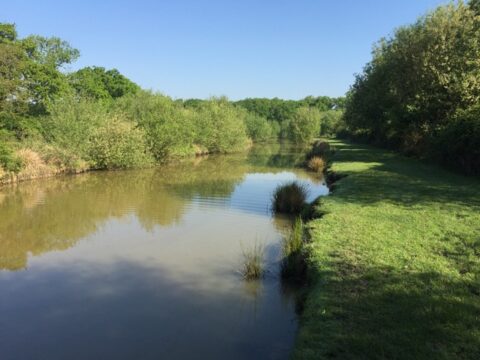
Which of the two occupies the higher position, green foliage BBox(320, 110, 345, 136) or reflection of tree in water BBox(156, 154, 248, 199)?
green foliage BBox(320, 110, 345, 136)

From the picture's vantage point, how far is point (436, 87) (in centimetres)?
2347

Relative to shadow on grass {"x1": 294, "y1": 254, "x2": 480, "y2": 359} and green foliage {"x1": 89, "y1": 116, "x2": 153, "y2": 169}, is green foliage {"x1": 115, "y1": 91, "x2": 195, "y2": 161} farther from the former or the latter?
shadow on grass {"x1": 294, "y1": 254, "x2": 480, "y2": 359}

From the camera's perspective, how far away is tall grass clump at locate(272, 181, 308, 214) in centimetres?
1453

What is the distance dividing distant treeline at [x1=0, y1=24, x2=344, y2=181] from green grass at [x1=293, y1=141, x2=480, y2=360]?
63.6 ft

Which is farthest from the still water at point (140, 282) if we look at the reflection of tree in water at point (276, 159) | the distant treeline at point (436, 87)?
the reflection of tree in water at point (276, 159)

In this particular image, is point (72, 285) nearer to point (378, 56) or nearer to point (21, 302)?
point (21, 302)

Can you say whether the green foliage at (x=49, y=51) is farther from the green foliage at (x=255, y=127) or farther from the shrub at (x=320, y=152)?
the green foliage at (x=255, y=127)

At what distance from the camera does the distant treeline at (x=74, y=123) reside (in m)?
25.9

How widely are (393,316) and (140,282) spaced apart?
5.41 metres

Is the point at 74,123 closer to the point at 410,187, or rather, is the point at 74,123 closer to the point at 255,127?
the point at 410,187

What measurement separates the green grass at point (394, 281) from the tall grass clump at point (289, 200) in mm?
2794

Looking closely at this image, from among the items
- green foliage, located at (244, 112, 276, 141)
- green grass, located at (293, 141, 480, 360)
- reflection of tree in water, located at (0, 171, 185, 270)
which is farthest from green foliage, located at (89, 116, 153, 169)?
green foliage, located at (244, 112, 276, 141)

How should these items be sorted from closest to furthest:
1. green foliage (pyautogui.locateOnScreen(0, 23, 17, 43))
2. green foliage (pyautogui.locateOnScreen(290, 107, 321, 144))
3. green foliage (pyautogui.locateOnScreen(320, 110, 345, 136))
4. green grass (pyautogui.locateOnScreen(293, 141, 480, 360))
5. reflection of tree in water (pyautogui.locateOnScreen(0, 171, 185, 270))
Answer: green grass (pyautogui.locateOnScreen(293, 141, 480, 360))
reflection of tree in water (pyautogui.locateOnScreen(0, 171, 185, 270))
green foliage (pyautogui.locateOnScreen(0, 23, 17, 43))
green foliage (pyautogui.locateOnScreen(290, 107, 321, 144))
green foliage (pyautogui.locateOnScreen(320, 110, 345, 136))

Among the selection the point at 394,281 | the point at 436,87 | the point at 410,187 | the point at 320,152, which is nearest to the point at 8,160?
the point at 410,187
